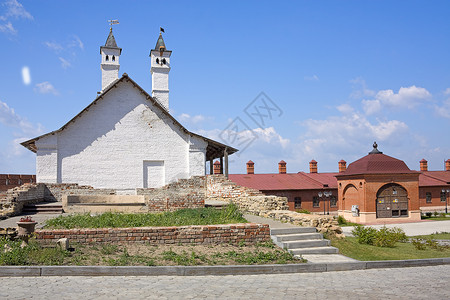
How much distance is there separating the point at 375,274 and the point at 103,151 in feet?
61.4

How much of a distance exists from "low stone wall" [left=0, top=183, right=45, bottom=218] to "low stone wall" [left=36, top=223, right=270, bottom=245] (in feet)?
23.7

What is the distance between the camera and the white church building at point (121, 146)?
2256cm

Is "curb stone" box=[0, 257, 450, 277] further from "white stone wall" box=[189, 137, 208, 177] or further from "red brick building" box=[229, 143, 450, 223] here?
"red brick building" box=[229, 143, 450, 223]

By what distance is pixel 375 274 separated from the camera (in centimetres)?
834

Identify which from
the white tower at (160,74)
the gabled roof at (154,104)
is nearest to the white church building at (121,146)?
the gabled roof at (154,104)

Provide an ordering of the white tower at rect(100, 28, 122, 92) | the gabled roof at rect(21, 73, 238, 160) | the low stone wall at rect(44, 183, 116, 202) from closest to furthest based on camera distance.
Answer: the low stone wall at rect(44, 183, 116, 202) < the gabled roof at rect(21, 73, 238, 160) < the white tower at rect(100, 28, 122, 92)

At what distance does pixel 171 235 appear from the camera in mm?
9828

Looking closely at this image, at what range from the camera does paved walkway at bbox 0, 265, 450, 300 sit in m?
6.42

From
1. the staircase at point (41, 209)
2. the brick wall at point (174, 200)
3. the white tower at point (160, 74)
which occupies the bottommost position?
the staircase at point (41, 209)

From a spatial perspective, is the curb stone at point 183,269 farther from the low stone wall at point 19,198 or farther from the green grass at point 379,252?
the low stone wall at point 19,198

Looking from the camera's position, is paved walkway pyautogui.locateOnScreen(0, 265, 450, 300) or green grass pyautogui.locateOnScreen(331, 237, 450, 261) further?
green grass pyautogui.locateOnScreen(331, 237, 450, 261)

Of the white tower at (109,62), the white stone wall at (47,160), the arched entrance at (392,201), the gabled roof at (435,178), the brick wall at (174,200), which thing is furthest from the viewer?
the gabled roof at (435,178)

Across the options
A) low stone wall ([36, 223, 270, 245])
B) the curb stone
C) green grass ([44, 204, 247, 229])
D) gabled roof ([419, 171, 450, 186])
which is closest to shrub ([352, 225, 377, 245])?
the curb stone

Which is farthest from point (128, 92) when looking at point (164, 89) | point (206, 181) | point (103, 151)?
point (164, 89)
